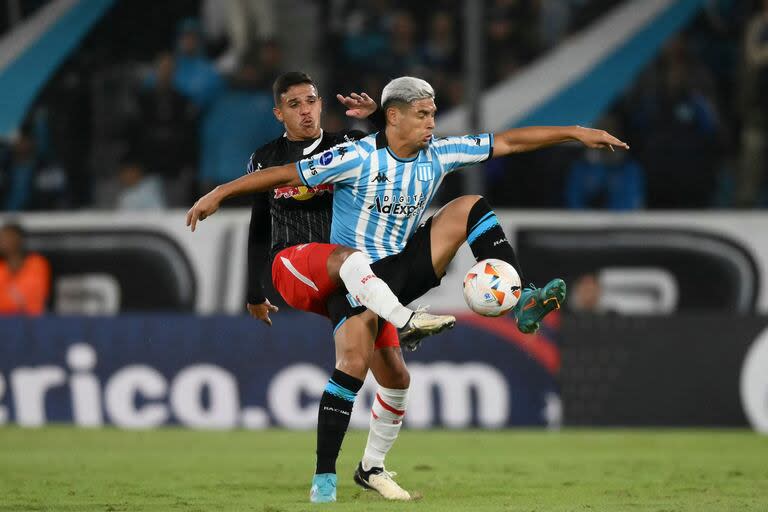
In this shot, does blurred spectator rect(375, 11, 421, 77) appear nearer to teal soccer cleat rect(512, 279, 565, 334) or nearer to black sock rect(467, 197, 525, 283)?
black sock rect(467, 197, 525, 283)

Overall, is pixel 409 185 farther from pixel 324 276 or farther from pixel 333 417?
pixel 333 417

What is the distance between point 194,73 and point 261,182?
8.48 m

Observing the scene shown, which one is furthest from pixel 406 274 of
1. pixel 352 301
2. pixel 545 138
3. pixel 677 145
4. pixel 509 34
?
pixel 509 34

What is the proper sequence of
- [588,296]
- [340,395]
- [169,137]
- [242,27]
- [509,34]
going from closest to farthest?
[340,395]
[588,296]
[169,137]
[509,34]
[242,27]

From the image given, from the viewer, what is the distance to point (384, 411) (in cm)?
737

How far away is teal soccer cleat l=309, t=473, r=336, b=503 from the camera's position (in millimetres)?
6703

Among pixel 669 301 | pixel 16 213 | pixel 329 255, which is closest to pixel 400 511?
pixel 329 255

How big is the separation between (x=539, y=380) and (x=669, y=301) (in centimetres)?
204

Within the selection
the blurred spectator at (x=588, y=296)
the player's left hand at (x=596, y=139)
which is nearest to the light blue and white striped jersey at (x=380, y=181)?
the player's left hand at (x=596, y=139)

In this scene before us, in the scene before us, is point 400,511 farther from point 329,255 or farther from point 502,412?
point 502,412

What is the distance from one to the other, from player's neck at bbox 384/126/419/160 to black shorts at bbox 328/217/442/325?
1.20 feet

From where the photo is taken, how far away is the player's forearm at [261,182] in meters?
6.61

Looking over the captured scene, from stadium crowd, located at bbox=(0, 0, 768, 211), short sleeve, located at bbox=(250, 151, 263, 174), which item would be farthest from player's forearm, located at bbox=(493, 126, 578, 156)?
stadium crowd, located at bbox=(0, 0, 768, 211)

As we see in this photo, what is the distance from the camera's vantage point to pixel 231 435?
1218 centimetres
